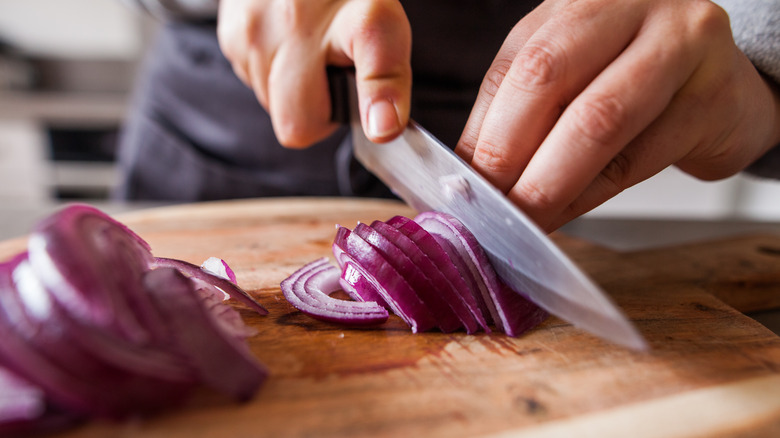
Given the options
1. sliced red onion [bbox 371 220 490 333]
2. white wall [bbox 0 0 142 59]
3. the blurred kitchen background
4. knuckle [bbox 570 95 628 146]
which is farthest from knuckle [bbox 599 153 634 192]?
white wall [bbox 0 0 142 59]

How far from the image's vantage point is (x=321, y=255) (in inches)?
62.6

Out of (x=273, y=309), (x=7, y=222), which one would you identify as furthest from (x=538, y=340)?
(x=7, y=222)

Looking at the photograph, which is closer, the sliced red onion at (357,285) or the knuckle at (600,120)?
the knuckle at (600,120)

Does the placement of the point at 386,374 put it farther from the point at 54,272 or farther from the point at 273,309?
the point at 54,272

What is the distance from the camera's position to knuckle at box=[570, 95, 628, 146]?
0.95 m

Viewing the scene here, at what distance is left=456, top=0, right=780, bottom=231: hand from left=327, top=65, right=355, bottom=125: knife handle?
515 millimetres

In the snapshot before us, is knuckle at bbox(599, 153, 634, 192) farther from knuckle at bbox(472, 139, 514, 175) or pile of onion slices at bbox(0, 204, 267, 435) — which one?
pile of onion slices at bbox(0, 204, 267, 435)

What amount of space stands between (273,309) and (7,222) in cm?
163

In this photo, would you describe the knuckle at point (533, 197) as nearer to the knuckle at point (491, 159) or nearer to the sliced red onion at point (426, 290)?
the knuckle at point (491, 159)

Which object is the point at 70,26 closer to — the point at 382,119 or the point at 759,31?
the point at 382,119

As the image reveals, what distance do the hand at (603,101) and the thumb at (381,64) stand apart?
8.6 inches

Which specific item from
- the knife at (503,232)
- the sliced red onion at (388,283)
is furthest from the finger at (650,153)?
the sliced red onion at (388,283)

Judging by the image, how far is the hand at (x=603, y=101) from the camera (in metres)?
0.96

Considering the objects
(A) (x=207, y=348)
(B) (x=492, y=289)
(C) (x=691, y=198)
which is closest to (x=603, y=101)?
(B) (x=492, y=289)
